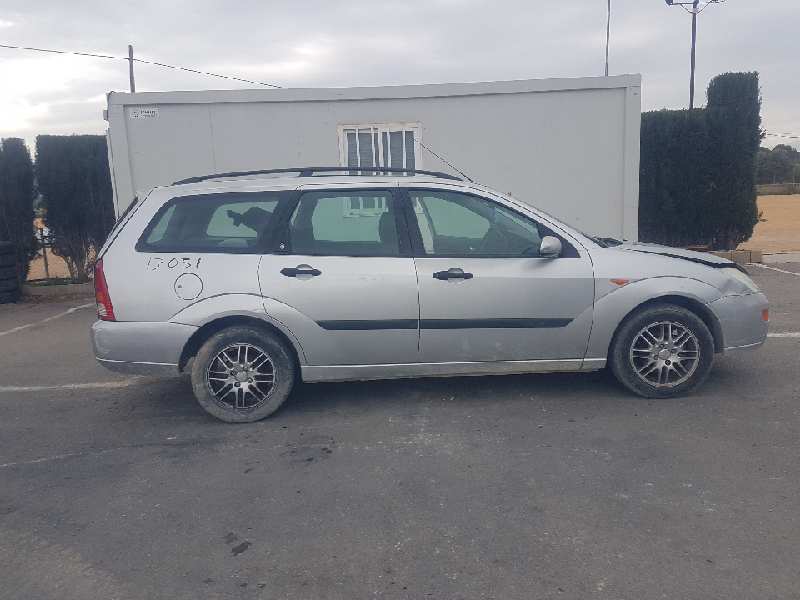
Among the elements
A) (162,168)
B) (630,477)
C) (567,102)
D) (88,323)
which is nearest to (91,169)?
(162,168)

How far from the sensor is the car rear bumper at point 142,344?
15.4ft

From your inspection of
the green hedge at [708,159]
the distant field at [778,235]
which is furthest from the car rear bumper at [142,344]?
the distant field at [778,235]

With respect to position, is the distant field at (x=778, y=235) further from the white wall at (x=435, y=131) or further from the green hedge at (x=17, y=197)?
the green hedge at (x=17, y=197)

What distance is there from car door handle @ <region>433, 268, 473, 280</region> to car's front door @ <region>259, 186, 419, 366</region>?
0.17 meters

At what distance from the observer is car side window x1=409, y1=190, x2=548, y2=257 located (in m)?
4.86

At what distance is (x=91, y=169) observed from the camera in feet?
38.3

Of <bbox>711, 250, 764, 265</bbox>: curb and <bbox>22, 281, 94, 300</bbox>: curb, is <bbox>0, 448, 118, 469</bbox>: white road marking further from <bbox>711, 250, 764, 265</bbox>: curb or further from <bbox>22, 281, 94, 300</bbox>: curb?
<bbox>711, 250, 764, 265</bbox>: curb

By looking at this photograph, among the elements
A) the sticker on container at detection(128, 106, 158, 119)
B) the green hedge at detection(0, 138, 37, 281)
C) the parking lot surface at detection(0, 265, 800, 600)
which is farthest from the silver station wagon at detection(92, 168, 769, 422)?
the green hedge at detection(0, 138, 37, 281)

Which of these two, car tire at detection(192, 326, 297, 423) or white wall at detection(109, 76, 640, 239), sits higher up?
white wall at detection(109, 76, 640, 239)

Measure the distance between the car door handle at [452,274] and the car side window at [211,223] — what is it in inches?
49.3

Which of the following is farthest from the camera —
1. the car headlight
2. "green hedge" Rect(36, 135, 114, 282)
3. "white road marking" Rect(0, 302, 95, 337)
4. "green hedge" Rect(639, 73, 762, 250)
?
"green hedge" Rect(639, 73, 762, 250)

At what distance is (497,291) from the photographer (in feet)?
15.6

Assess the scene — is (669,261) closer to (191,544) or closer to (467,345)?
(467,345)

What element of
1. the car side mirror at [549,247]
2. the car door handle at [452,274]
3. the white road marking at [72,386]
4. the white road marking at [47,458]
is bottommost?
the white road marking at [47,458]
